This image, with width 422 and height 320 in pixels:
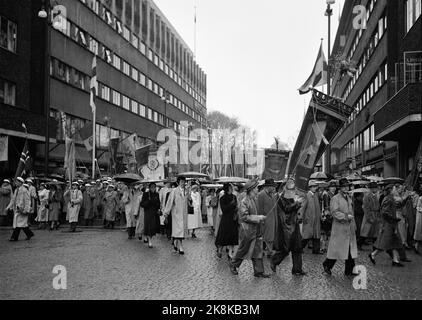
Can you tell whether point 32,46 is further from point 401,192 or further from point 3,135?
point 401,192

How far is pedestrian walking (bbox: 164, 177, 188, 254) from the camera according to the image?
1473 centimetres

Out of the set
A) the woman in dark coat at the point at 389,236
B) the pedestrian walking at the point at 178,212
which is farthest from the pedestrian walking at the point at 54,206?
the woman in dark coat at the point at 389,236

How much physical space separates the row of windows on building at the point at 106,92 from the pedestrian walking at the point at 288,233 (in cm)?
2884

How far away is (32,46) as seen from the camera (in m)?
34.7

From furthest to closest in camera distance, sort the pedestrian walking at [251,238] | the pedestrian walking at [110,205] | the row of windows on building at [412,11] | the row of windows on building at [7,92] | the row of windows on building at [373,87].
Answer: the row of windows on building at [373,87]
the row of windows on building at [7,92]
the row of windows on building at [412,11]
the pedestrian walking at [110,205]
the pedestrian walking at [251,238]

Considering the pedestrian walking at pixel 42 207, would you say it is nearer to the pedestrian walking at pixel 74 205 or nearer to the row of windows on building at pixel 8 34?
the pedestrian walking at pixel 74 205

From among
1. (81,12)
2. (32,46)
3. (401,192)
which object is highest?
(81,12)

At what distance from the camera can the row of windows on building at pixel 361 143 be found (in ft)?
120

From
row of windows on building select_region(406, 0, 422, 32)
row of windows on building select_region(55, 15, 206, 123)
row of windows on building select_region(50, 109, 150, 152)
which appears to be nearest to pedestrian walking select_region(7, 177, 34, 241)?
row of windows on building select_region(50, 109, 150, 152)

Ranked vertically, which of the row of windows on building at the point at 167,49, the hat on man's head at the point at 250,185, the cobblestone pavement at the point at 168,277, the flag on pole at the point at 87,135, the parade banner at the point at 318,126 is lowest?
the cobblestone pavement at the point at 168,277

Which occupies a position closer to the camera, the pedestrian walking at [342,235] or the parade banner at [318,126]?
the pedestrian walking at [342,235]
